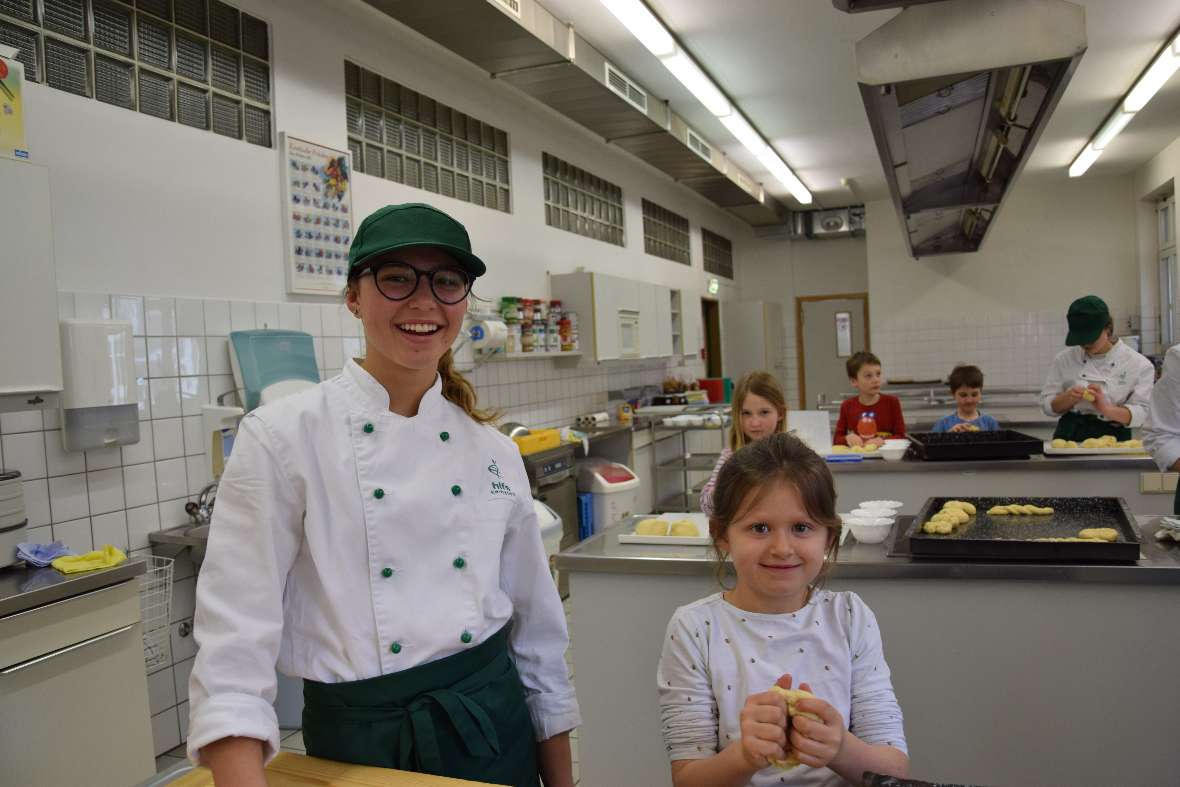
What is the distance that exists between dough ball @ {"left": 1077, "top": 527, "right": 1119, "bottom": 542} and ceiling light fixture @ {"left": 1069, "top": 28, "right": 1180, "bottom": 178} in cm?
440

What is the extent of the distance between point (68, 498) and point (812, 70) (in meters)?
4.94

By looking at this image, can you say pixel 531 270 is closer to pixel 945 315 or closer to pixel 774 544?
pixel 774 544

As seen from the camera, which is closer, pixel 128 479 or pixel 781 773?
pixel 781 773

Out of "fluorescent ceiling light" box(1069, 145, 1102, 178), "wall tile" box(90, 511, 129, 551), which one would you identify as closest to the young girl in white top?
"wall tile" box(90, 511, 129, 551)

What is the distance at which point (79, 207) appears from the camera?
121 inches

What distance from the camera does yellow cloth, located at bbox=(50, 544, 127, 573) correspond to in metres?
2.60

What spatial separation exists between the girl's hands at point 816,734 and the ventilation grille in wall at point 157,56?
3.05 m

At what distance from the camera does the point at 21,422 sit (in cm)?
286

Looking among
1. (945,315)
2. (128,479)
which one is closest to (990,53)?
(128,479)

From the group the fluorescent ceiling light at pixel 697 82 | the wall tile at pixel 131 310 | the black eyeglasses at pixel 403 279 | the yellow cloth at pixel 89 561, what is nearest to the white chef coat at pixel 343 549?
the black eyeglasses at pixel 403 279

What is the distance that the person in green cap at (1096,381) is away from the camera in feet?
14.6

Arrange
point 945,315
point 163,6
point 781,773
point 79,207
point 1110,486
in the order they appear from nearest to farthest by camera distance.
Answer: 1. point 781,773
2. point 79,207
3. point 163,6
4. point 1110,486
5. point 945,315

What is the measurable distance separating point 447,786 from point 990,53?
2.32 meters

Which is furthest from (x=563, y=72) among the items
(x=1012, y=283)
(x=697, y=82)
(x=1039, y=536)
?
(x=1012, y=283)
